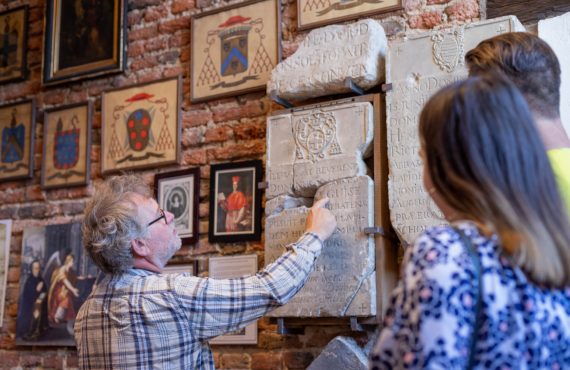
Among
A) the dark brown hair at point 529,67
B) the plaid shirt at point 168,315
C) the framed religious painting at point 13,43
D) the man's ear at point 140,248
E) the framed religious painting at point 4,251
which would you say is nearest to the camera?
the dark brown hair at point 529,67

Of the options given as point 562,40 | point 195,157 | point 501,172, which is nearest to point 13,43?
point 195,157

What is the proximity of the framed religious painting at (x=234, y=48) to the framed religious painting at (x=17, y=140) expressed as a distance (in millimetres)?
1240

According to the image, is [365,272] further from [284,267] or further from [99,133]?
[99,133]

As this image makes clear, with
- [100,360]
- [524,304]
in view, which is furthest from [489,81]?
[100,360]

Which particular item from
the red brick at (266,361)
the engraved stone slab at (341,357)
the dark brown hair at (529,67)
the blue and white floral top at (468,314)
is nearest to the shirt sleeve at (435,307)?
the blue and white floral top at (468,314)

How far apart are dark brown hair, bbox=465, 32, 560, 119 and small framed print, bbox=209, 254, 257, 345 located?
1996mm

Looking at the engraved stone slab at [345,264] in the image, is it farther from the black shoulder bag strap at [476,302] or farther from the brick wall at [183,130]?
the black shoulder bag strap at [476,302]

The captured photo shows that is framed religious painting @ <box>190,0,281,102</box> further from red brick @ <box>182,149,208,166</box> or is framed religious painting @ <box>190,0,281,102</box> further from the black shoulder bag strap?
the black shoulder bag strap

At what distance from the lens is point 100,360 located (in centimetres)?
237

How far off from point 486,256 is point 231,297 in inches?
49.9

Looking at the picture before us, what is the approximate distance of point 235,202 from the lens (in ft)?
12.1

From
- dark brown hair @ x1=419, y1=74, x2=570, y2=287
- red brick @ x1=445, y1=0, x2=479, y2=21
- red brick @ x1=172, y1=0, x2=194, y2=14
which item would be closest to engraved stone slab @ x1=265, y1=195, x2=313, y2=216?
red brick @ x1=445, y1=0, x2=479, y2=21

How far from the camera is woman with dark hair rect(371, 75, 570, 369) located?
1170 millimetres

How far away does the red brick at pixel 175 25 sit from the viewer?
412cm
